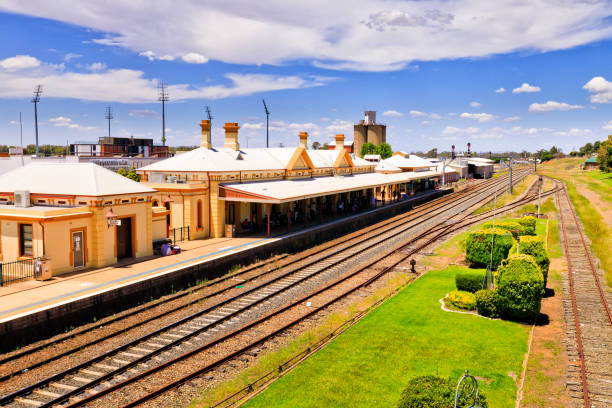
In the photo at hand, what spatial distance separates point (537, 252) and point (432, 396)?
14.8 metres

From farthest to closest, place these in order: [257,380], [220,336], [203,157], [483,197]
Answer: [483,197] → [203,157] → [220,336] → [257,380]

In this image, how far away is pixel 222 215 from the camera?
3167 centimetres

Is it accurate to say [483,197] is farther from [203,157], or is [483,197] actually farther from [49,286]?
[49,286]

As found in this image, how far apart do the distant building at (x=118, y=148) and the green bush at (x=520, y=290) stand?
274ft

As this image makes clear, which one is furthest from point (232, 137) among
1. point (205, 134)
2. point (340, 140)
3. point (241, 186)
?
point (340, 140)

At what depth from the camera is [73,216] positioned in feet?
67.8

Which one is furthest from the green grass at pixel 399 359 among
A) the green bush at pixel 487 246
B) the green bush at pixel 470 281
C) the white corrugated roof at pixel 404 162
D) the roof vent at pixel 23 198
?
the white corrugated roof at pixel 404 162

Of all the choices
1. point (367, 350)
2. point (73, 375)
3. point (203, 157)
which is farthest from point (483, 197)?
point (73, 375)

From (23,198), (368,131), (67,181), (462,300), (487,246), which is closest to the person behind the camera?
(462,300)

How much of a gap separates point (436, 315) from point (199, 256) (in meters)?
13.0

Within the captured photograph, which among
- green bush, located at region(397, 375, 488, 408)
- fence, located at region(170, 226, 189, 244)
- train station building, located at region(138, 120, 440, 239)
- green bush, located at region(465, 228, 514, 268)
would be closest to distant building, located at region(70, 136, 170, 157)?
train station building, located at region(138, 120, 440, 239)

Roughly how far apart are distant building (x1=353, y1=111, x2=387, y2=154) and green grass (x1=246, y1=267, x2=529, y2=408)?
129530mm

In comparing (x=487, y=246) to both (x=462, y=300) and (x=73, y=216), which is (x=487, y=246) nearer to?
(x=462, y=300)

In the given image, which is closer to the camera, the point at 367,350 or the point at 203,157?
the point at 367,350
